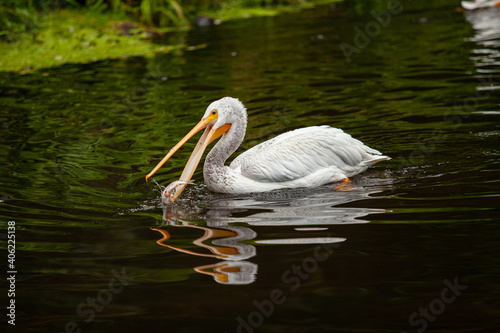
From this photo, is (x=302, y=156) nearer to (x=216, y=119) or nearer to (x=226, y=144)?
(x=226, y=144)

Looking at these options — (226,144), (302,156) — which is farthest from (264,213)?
(226,144)

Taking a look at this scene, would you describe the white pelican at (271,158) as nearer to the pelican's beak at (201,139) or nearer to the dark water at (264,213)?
the pelican's beak at (201,139)

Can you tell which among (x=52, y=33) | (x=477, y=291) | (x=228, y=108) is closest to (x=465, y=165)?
(x=228, y=108)

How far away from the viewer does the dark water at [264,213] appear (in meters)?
3.05

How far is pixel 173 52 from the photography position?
480 inches

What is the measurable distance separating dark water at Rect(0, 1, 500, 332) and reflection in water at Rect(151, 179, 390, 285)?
0.06 ft

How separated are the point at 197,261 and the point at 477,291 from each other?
144 centimetres

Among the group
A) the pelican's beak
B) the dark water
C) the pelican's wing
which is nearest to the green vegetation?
the dark water

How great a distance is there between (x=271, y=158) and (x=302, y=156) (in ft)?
0.84

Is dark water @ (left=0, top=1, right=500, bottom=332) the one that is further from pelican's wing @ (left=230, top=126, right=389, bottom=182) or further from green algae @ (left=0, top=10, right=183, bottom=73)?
green algae @ (left=0, top=10, right=183, bottom=73)

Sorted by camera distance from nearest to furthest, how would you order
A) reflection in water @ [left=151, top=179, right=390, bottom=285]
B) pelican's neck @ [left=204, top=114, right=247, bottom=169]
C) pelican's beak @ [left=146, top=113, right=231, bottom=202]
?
reflection in water @ [left=151, top=179, right=390, bottom=285] < pelican's beak @ [left=146, top=113, right=231, bottom=202] < pelican's neck @ [left=204, top=114, right=247, bottom=169]

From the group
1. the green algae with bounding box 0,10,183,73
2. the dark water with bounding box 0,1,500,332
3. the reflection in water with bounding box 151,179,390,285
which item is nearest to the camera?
the dark water with bounding box 0,1,500,332

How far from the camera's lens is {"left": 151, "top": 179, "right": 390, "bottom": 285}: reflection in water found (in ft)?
11.6

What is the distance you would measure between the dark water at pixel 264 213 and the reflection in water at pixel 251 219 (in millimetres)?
18
